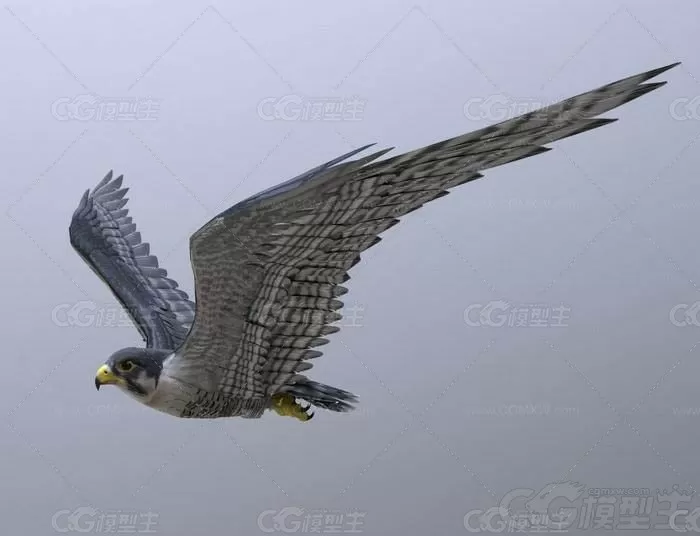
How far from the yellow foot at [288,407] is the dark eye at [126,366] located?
0.42m

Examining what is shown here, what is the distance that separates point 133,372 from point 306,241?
592mm

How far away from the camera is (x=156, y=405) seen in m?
2.41

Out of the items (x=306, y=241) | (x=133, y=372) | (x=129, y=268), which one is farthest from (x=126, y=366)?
(x=129, y=268)

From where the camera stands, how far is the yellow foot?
2.55 meters

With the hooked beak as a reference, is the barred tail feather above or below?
above

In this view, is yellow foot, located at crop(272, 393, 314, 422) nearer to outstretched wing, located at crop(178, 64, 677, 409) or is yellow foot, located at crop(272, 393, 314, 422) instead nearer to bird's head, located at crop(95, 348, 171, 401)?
outstretched wing, located at crop(178, 64, 677, 409)

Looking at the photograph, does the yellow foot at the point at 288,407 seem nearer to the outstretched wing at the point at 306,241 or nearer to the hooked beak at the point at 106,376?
the outstretched wing at the point at 306,241

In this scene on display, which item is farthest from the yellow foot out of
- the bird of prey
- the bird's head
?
the bird's head

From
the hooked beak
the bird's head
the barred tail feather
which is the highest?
the barred tail feather

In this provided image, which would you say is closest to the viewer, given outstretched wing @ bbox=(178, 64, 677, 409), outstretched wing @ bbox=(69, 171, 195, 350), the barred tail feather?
outstretched wing @ bbox=(178, 64, 677, 409)

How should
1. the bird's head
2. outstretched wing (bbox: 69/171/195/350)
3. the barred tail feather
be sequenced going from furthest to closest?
outstretched wing (bbox: 69/171/195/350), the barred tail feather, the bird's head

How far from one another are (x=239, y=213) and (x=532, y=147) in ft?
2.18

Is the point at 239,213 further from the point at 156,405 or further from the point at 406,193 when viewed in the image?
the point at 156,405

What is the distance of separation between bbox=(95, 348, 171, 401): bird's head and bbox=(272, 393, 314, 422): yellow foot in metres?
0.36
